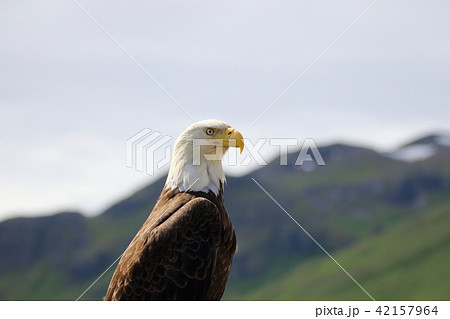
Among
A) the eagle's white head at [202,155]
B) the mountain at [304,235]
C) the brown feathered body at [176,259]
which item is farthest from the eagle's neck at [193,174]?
the mountain at [304,235]

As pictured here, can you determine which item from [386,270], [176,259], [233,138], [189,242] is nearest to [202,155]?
[233,138]

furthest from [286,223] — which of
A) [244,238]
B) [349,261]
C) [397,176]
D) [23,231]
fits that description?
[23,231]

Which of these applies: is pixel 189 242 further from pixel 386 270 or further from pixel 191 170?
pixel 386 270

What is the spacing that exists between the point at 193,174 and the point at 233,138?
466 mm

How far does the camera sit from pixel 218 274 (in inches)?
197

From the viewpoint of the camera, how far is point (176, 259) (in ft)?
16.1

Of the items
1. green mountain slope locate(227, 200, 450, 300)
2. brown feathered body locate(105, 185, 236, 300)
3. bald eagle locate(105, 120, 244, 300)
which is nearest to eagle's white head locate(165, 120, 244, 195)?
Result: bald eagle locate(105, 120, 244, 300)

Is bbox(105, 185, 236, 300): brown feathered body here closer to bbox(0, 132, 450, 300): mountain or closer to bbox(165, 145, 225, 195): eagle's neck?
bbox(165, 145, 225, 195): eagle's neck

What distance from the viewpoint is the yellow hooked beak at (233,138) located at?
5.02 meters

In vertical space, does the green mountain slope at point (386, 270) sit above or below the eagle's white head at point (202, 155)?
below

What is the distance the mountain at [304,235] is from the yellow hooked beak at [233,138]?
70246mm

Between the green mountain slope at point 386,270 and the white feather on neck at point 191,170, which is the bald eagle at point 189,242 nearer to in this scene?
the white feather on neck at point 191,170

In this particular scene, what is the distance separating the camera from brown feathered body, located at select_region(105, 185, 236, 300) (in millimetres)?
4867
